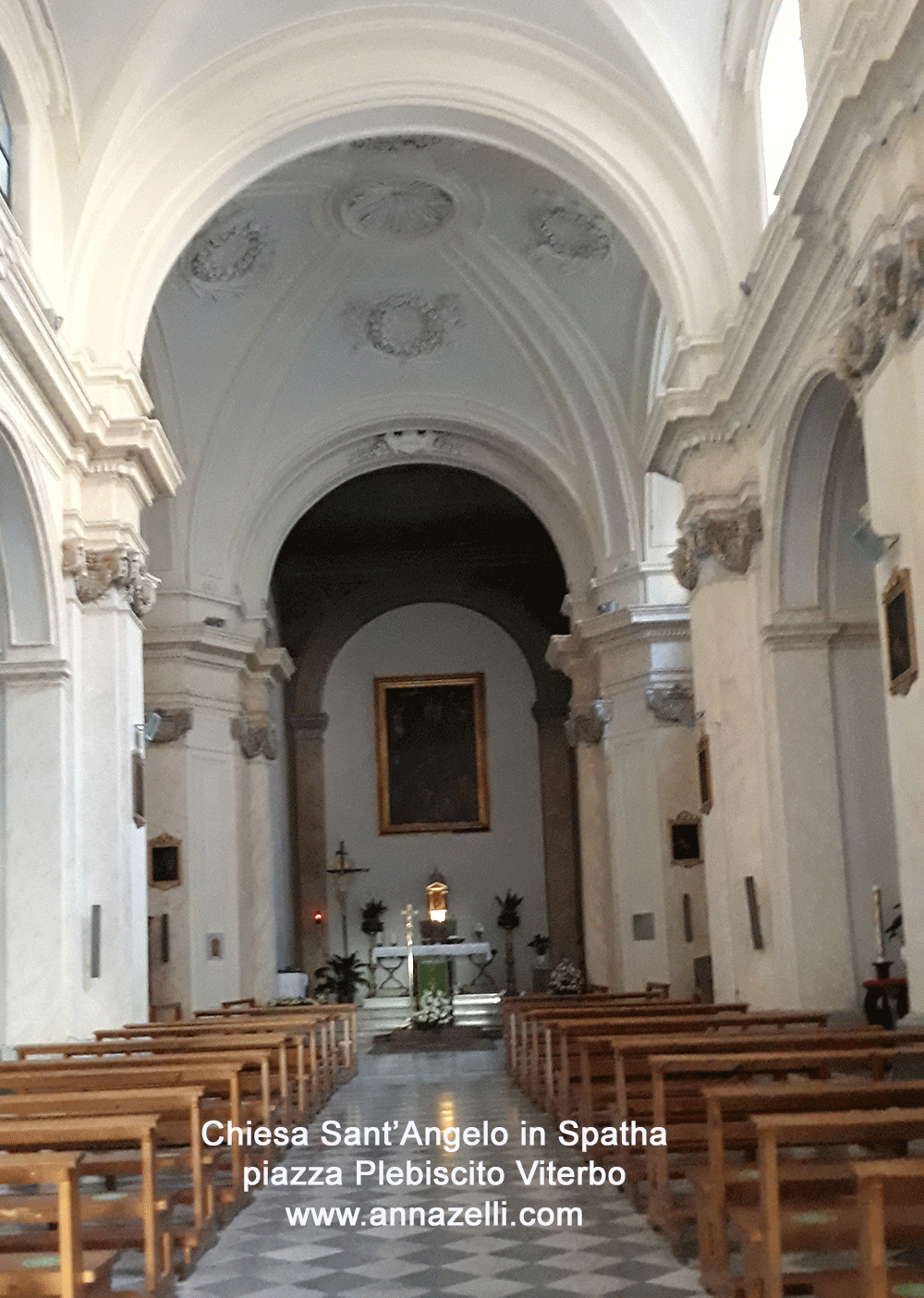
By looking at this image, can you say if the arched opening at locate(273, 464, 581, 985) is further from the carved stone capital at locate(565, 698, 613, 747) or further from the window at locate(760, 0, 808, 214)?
the window at locate(760, 0, 808, 214)

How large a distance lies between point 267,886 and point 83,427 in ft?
31.7

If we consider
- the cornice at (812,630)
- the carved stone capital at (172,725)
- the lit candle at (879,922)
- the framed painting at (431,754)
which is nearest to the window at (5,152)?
the cornice at (812,630)

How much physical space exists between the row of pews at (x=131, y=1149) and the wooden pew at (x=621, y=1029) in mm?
1760

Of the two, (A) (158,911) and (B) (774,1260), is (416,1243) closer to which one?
(B) (774,1260)

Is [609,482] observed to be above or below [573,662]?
above

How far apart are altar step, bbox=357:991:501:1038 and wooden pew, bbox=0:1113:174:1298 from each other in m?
15.9

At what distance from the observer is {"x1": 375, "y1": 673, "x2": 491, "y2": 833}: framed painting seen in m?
27.0

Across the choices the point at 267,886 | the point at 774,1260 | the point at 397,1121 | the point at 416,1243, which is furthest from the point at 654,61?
the point at 267,886

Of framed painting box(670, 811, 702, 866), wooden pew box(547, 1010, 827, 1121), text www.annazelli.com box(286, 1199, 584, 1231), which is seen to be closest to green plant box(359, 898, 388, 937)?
framed painting box(670, 811, 702, 866)

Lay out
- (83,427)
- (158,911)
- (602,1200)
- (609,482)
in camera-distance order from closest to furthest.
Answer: (602,1200)
(83,427)
(158,911)
(609,482)

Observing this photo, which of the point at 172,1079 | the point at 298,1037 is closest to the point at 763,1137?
the point at 172,1079

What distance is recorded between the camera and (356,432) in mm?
20453

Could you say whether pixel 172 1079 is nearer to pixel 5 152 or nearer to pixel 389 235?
pixel 5 152

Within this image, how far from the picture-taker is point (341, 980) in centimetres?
2480
